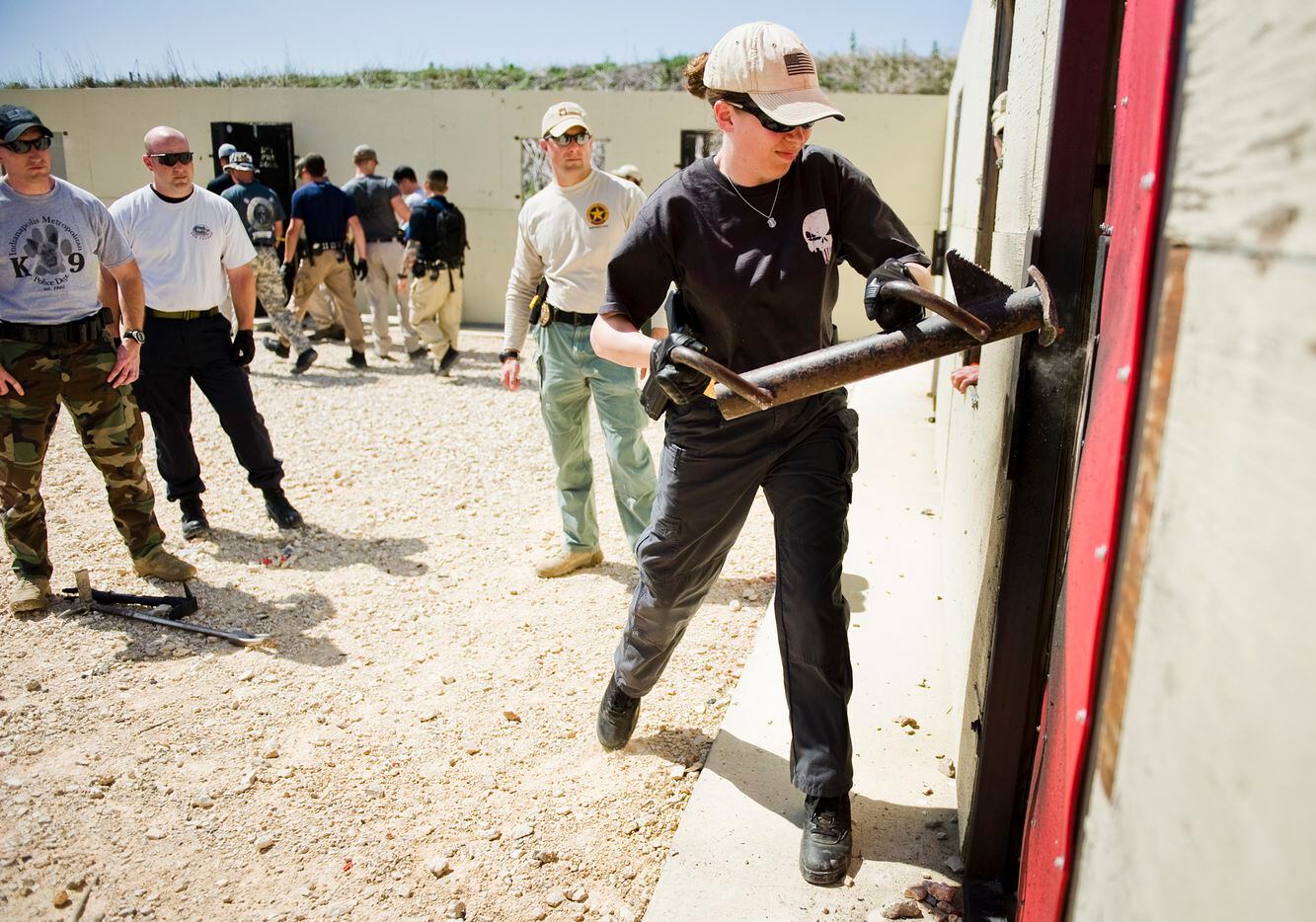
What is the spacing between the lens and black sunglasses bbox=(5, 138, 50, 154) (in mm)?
4078

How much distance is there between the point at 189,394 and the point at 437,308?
4.96m

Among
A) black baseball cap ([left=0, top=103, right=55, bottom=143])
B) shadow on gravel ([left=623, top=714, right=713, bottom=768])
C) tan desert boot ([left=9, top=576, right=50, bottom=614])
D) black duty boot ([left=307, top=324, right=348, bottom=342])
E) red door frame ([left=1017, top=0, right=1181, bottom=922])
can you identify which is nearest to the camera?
red door frame ([left=1017, top=0, right=1181, bottom=922])

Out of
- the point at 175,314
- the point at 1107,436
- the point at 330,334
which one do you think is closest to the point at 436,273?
the point at 330,334

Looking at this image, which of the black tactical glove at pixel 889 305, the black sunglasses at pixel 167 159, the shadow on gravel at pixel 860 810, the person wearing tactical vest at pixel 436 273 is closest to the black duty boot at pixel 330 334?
the person wearing tactical vest at pixel 436 273

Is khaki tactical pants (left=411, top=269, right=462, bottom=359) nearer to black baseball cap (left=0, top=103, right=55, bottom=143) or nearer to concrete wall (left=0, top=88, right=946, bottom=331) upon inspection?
concrete wall (left=0, top=88, right=946, bottom=331)

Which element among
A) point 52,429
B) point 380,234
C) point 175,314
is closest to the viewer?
point 52,429

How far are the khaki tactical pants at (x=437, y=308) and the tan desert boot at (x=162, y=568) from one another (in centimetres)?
560

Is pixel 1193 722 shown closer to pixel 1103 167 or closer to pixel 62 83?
pixel 1103 167

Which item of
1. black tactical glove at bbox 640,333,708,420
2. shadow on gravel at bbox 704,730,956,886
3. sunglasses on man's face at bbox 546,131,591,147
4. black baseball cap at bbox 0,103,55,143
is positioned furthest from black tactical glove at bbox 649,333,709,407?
black baseball cap at bbox 0,103,55,143

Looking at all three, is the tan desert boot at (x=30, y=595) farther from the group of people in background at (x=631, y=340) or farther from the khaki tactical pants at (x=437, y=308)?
the khaki tactical pants at (x=437, y=308)

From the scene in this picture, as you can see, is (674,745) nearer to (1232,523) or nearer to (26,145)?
(1232,523)

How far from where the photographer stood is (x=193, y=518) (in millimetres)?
5426

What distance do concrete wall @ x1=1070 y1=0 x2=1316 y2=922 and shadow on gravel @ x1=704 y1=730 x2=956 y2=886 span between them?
1.42 meters

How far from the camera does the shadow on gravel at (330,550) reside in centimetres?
505
